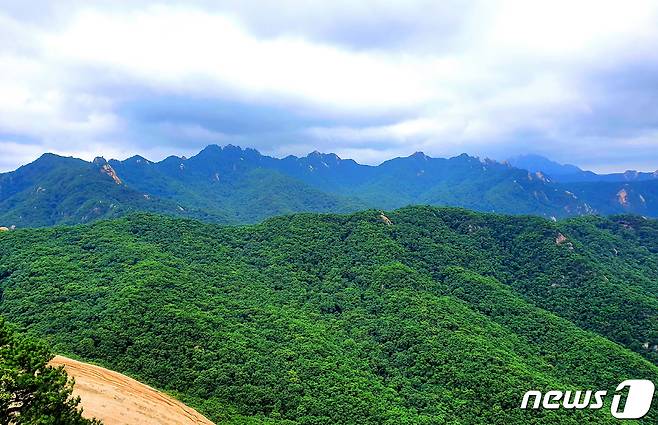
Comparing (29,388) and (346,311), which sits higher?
(29,388)

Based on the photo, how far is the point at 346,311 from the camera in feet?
282

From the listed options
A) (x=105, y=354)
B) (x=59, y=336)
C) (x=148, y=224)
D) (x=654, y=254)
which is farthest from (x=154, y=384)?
(x=654, y=254)

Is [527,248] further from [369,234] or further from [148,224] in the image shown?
[148,224]

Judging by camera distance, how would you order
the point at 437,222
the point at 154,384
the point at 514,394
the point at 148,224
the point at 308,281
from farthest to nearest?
the point at 437,222 → the point at 148,224 → the point at 308,281 → the point at 514,394 → the point at 154,384

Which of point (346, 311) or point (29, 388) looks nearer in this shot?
point (29, 388)

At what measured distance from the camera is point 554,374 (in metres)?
71.1

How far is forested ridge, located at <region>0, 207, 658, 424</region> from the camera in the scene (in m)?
59.3

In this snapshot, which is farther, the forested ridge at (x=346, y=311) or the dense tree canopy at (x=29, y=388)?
the forested ridge at (x=346, y=311)

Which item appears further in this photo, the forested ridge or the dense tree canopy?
the forested ridge

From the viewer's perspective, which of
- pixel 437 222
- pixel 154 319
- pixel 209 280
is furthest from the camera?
pixel 437 222

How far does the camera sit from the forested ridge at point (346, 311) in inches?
2335

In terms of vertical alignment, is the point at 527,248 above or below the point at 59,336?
above

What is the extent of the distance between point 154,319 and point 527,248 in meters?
95.3

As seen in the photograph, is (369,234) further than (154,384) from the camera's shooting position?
Yes
